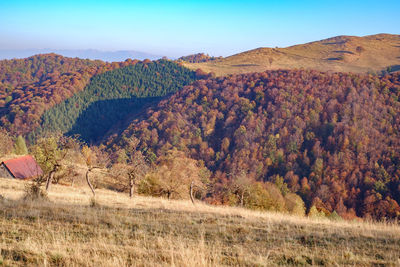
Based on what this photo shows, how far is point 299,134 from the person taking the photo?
118875 millimetres

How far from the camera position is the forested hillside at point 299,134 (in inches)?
3679

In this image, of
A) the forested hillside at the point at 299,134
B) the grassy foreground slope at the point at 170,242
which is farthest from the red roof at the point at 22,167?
the grassy foreground slope at the point at 170,242

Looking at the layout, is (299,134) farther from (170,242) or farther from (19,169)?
(170,242)

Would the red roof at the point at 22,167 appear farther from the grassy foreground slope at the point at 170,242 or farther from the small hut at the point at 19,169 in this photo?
the grassy foreground slope at the point at 170,242

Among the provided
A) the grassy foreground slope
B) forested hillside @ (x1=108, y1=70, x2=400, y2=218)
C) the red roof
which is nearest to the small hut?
the red roof

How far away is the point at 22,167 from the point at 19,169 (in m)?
0.63

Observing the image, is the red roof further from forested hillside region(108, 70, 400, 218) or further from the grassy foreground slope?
the grassy foreground slope

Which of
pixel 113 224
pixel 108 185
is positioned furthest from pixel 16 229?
pixel 108 185

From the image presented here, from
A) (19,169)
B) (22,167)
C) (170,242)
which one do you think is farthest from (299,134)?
(170,242)

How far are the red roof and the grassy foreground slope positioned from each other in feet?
135

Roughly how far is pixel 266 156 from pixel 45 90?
500ft

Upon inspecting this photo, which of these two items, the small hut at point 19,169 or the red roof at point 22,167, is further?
the red roof at point 22,167

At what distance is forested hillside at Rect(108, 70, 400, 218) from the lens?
93438 millimetres

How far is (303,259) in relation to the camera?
573cm
